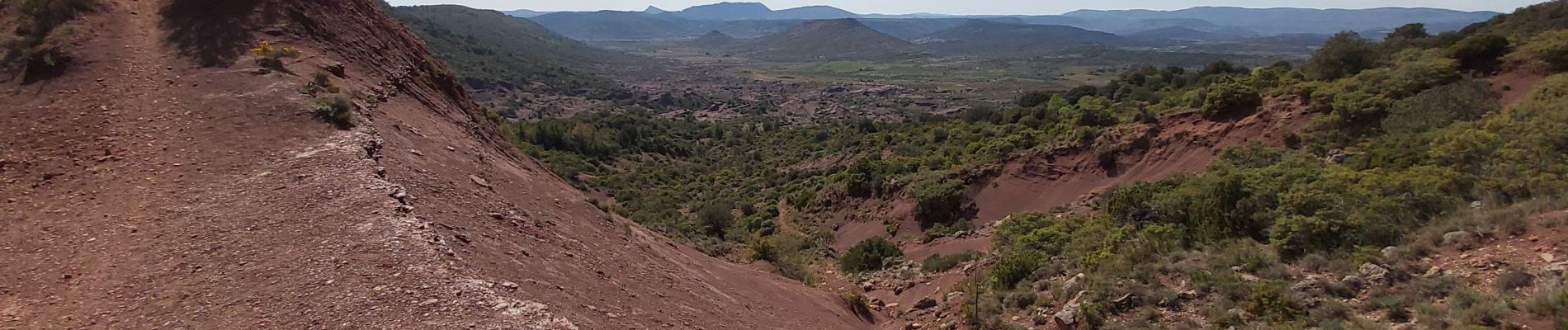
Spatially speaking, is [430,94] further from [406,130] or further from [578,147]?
[578,147]

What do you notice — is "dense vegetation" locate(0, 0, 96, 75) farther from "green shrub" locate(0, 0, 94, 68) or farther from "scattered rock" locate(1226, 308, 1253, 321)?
"scattered rock" locate(1226, 308, 1253, 321)

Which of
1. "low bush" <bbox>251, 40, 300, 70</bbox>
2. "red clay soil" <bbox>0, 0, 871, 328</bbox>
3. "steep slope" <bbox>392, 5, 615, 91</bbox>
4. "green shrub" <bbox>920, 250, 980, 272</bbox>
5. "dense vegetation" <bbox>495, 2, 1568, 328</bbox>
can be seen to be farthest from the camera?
"steep slope" <bbox>392, 5, 615, 91</bbox>

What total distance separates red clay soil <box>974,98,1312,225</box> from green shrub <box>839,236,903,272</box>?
5.02m

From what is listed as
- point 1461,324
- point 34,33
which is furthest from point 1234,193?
point 34,33

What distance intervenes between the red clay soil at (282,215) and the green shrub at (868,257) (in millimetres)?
3799

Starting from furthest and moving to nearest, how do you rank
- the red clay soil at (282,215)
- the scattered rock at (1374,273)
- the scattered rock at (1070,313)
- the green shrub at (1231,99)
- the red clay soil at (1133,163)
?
the green shrub at (1231,99) < the red clay soil at (1133,163) < the scattered rock at (1070,313) < the scattered rock at (1374,273) < the red clay soil at (282,215)

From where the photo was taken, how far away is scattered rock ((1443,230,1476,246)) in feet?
32.4

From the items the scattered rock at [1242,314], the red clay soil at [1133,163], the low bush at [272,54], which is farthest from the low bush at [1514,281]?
the low bush at [272,54]

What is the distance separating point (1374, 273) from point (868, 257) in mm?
Answer: 13647

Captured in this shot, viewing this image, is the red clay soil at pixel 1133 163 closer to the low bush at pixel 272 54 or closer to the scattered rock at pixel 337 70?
the scattered rock at pixel 337 70

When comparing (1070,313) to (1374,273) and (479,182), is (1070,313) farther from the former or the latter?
(479,182)

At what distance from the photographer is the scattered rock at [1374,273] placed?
9523 mm

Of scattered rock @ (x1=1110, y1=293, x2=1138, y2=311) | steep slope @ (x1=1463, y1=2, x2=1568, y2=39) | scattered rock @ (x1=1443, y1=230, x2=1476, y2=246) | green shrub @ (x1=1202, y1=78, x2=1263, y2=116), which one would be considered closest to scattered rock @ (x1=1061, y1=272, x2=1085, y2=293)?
scattered rock @ (x1=1110, y1=293, x2=1138, y2=311)

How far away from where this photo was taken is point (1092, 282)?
1264 centimetres
